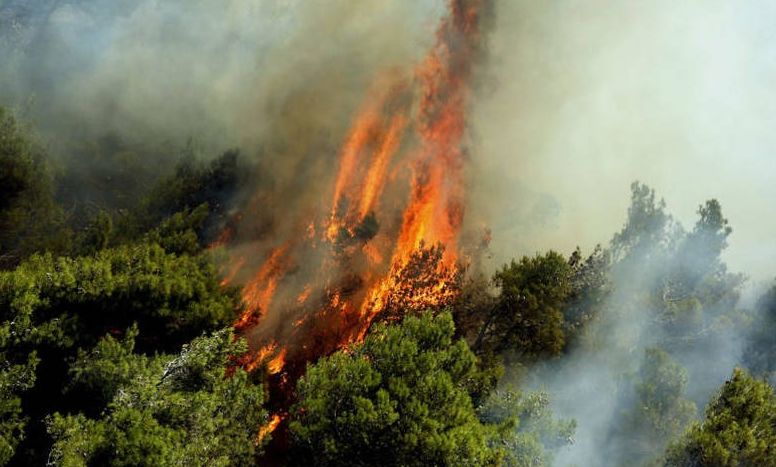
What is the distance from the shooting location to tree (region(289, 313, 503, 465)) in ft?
59.6

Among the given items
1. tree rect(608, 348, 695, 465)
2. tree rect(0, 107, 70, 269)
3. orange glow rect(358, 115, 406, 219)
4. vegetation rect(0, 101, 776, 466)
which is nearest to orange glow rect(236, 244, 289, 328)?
vegetation rect(0, 101, 776, 466)

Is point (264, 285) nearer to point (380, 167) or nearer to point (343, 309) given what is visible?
point (343, 309)

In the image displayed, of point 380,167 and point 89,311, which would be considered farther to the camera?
point 380,167

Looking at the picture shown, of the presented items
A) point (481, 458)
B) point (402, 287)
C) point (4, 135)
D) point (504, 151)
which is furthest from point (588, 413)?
point (4, 135)

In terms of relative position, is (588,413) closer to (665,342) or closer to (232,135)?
(665,342)

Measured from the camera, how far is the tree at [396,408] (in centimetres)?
1816

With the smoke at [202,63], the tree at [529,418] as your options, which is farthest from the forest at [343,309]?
the smoke at [202,63]

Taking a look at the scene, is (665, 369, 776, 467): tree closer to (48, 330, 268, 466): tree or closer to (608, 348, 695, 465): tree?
(608, 348, 695, 465): tree

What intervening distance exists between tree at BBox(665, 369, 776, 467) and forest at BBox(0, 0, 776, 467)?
0.10 meters

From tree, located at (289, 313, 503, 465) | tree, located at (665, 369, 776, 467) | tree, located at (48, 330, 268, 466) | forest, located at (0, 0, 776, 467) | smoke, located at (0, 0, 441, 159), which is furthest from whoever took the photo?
smoke, located at (0, 0, 441, 159)

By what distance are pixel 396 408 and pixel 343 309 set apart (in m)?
17.2

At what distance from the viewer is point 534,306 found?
28.5m

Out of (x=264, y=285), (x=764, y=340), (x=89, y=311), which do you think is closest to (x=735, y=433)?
(x=764, y=340)

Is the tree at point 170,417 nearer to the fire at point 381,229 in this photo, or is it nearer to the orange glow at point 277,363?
the fire at point 381,229
